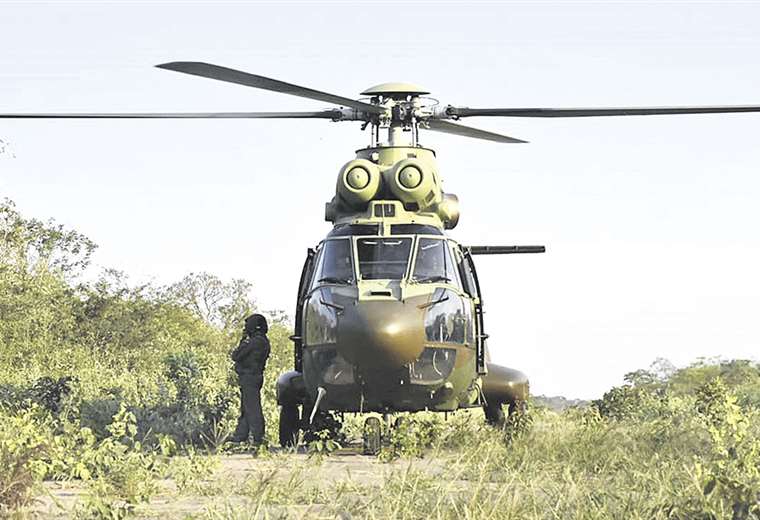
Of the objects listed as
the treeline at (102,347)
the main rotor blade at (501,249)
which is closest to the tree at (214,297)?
the treeline at (102,347)

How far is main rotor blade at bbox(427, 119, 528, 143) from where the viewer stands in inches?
603

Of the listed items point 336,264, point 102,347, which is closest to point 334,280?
point 336,264

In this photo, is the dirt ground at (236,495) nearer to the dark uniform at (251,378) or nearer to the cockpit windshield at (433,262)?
the cockpit windshield at (433,262)

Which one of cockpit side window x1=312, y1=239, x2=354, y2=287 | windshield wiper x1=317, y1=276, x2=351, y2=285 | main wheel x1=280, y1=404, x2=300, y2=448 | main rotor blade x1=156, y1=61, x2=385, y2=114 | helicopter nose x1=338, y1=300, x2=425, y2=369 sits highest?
main rotor blade x1=156, y1=61, x2=385, y2=114

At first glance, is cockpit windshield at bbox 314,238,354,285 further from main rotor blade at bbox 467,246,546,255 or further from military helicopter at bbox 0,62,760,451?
main rotor blade at bbox 467,246,546,255

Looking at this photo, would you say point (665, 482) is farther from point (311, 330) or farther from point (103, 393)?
point (103, 393)

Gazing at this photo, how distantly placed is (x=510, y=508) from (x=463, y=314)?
6.94 meters

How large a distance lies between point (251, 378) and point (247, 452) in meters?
1.41

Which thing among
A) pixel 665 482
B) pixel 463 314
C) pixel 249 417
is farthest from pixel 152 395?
pixel 665 482

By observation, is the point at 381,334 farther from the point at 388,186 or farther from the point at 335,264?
the point at 388,186

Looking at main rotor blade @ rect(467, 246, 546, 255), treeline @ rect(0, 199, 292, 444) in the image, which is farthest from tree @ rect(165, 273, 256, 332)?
main rotor blade @ rect(467, 246, 546, 255)

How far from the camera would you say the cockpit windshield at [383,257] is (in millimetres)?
12797

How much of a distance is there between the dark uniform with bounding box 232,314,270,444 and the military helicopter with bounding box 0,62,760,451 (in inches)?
13.4

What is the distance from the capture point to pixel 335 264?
13172 mm
